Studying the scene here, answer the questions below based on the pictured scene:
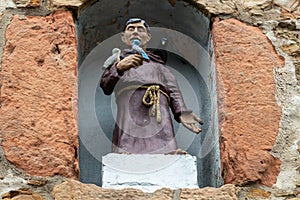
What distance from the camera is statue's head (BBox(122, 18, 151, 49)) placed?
12.3 feet

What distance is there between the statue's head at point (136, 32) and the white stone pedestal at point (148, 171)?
636mm

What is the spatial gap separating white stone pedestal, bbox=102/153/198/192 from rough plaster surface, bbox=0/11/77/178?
13 centimetres

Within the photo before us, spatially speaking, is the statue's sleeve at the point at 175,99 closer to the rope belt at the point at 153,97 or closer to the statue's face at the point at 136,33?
the rope belt at the point at 153,97

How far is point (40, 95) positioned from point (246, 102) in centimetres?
73

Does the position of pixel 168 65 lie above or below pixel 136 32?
below

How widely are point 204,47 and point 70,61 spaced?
25.6 inches

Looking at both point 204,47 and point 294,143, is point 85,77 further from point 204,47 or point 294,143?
point 294,143

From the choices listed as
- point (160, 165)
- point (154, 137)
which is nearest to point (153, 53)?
point (154, 137)

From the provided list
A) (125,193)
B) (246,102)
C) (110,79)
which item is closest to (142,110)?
A: (110,79)

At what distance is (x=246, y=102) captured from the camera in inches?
134

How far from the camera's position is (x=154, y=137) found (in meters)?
3.46

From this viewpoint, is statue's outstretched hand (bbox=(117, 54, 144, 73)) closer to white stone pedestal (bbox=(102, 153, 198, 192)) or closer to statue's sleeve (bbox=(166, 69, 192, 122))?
statue's sleeve (bbox=(166, 69, 192, 122))

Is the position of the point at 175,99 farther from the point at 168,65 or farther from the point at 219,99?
the point at 168,65

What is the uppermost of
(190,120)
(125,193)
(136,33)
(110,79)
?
(136,33)
